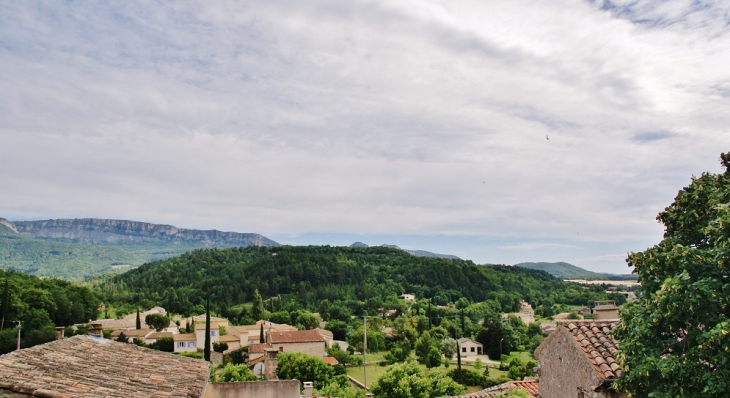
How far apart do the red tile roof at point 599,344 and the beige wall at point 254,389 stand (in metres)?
7.51

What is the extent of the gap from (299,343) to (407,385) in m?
33.8

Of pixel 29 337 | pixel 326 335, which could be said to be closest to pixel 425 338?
pixel 326 335

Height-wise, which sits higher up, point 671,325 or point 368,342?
point 671,325

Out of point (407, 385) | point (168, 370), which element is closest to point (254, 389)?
point (168, 370)

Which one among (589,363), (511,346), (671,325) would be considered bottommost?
(511,346)

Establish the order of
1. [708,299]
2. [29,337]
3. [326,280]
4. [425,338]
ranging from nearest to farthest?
1. [708,299]
2. [29,337]
3. [425,338]
4. [326,280]

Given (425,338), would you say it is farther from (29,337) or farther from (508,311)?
(508,311)

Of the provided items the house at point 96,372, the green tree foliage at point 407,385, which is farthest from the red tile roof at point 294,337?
the house at point 96,372

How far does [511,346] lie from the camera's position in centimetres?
8644

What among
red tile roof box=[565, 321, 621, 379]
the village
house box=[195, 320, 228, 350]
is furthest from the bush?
red tile roof box=[565, 321, 621, 379]

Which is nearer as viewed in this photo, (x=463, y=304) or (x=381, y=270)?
(x=463, y=304)

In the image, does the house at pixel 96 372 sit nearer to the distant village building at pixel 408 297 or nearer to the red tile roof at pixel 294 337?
the red tile roof at pixel 294 337

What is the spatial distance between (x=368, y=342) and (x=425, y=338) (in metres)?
10.0

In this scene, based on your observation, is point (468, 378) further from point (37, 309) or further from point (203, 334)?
point (37, 309)
